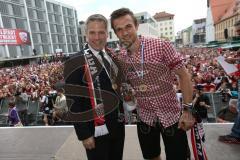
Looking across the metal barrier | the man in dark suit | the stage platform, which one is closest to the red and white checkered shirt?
the man in dark suit

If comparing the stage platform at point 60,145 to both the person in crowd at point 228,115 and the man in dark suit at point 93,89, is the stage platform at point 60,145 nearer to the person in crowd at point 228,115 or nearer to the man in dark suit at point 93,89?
the person in crowd at point 228,115

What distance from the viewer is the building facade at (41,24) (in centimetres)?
5794

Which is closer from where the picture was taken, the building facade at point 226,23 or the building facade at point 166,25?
the building facade at point 226,23

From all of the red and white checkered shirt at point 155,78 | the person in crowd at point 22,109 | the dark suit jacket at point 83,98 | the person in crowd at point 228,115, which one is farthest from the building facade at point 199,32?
the dark suit jacket at point 83,98

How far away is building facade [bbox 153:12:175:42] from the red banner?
344 feet

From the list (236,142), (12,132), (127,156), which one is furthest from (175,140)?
(12,132)

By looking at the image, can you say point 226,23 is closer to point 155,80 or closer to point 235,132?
point 235,132

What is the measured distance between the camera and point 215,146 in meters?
3.50

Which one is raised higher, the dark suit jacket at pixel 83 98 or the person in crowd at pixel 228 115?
the dark suit jacket at pixel 83 98

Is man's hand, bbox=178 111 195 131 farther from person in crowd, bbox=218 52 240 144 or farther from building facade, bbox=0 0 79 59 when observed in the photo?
building facade, bbox=0 0 79 59

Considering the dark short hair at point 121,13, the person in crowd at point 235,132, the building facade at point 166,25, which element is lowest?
the person in crowd at point 235,132

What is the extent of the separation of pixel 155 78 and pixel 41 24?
7423cm

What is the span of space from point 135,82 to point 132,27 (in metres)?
0.50

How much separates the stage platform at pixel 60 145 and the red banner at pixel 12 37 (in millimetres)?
37387
